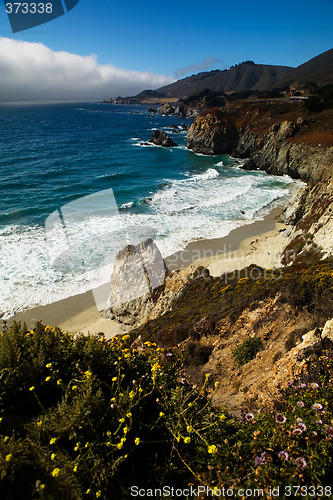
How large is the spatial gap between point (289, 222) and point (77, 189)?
2604 centimetres

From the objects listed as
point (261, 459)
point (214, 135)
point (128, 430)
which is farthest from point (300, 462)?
point (214, 135)

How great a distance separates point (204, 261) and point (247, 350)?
12.0 m

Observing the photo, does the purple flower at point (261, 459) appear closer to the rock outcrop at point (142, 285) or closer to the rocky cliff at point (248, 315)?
the rocky cliff at point (248, 315)

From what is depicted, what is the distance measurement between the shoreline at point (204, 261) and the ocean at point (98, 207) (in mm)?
843

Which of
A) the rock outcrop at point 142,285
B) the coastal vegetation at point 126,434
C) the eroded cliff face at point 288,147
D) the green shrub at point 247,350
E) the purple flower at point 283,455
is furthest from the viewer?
the eroded cliff face at point 288,147

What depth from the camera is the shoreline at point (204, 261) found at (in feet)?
43.5

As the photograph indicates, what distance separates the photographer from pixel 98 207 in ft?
95.6

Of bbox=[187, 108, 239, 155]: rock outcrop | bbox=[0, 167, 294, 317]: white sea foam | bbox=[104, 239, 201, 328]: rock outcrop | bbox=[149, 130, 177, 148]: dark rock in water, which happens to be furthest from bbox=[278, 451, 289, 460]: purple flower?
bbox=[149, 130, 177, 148]: dark rock in water

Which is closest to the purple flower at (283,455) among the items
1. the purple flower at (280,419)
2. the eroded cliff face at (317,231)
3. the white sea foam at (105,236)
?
the purple flower at (280,419)

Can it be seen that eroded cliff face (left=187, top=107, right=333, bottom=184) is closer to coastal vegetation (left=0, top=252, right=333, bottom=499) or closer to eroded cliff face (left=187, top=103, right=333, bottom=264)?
eroded cliff face (left=187, top=103, right=333, bottom=264)

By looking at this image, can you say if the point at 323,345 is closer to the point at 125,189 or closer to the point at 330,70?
the point at 125,189

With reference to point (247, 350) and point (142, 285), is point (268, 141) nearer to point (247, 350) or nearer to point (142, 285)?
point (142, 285)

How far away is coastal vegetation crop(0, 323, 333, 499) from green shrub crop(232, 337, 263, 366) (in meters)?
2.35

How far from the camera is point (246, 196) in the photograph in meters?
32.8
